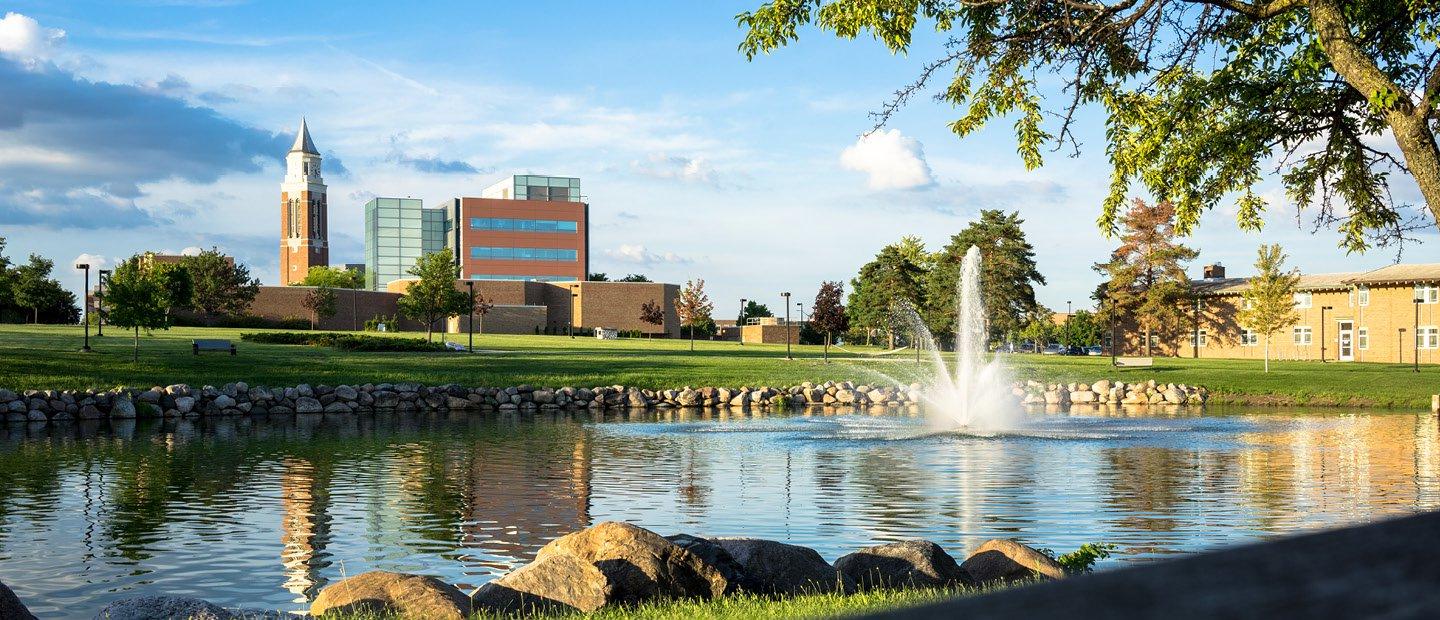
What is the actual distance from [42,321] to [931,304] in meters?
54.1

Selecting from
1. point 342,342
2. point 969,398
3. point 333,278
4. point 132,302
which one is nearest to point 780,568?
point 969,398

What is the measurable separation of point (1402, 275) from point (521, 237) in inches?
3212

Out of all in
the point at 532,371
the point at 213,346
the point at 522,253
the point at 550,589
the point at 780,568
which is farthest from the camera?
the point at 522,253

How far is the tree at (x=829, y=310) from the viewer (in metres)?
70.0

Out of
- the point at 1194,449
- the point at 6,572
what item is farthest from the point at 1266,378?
the point at 6,572

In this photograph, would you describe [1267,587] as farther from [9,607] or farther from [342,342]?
[342,342]

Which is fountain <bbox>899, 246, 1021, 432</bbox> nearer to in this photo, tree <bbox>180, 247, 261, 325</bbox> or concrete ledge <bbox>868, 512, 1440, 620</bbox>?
concrete ledge <bbox>868, 512, 1440, 620</bbox>

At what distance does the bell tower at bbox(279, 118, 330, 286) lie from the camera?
14738 centimetres

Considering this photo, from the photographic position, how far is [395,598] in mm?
7152

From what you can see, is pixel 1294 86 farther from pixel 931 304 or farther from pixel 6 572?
Answer: pixel 931 304

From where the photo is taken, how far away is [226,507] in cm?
1348

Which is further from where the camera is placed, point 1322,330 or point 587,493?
point 1322,330

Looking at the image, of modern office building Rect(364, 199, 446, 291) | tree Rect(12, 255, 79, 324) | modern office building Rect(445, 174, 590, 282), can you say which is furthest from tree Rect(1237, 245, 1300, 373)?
modern office building Rect(364, 199, 446, 291)

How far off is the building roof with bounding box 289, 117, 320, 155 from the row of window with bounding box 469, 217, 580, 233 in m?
42.3
